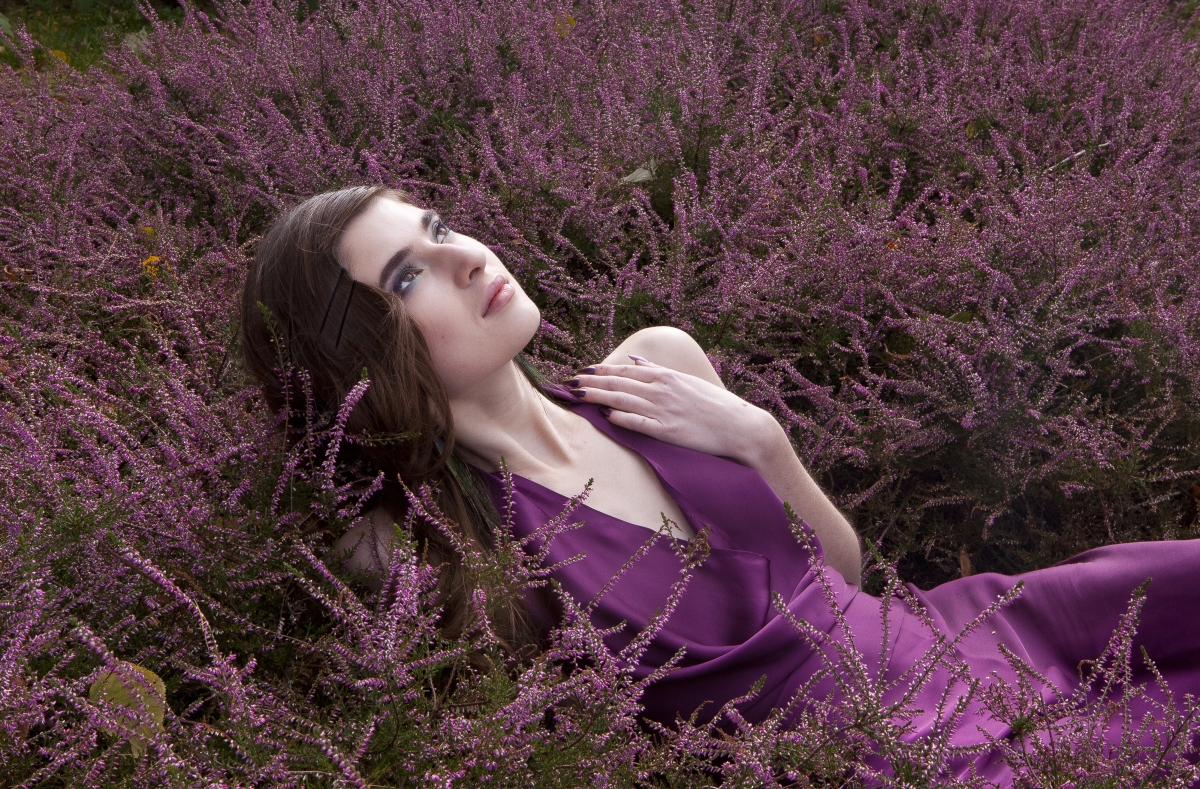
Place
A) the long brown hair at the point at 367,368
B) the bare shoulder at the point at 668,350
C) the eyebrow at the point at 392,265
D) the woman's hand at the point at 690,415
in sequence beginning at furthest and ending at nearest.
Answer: the bare shoulder at the point at 668,350, the woman's hand at the point at 690,415, the eyebrow at the point at 392,265, the long brown hair at the point at 367,368

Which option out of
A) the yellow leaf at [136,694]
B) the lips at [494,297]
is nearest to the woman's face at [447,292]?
the lips at [494,297]

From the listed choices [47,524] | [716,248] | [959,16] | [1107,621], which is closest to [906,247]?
[716,248]

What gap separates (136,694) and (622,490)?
1173 mm

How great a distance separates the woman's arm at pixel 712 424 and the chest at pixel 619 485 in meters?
0.08

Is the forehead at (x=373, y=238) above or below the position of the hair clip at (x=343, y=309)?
above

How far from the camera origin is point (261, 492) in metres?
1.86

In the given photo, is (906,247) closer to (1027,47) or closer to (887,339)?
(887,339)

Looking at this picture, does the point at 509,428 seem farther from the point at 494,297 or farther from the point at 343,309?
the point at 343,309

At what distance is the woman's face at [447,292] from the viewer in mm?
1972

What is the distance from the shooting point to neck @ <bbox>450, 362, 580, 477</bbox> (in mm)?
2113

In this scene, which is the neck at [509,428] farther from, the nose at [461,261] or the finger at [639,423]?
the nose at [461,261]

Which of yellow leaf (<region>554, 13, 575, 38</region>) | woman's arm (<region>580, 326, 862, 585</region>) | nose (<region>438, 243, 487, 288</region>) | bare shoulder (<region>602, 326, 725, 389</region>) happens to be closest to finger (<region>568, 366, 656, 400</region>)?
woman's arm (<region>580, 326, 862, 585</region>)

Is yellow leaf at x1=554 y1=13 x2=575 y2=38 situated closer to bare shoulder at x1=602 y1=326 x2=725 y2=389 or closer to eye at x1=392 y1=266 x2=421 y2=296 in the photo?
bare shoulder at x1=602 y1=326 x2=725 y2=389

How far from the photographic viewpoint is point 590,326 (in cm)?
288
